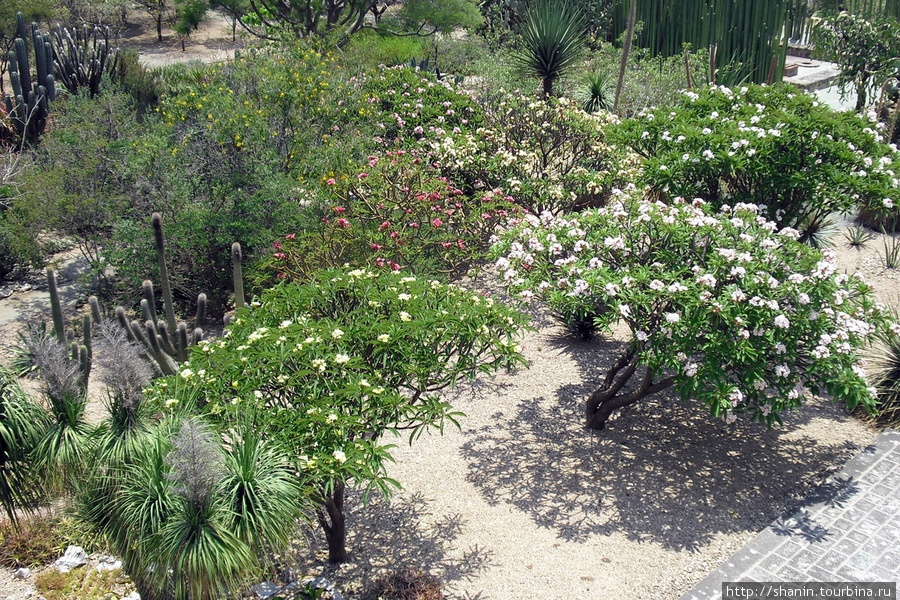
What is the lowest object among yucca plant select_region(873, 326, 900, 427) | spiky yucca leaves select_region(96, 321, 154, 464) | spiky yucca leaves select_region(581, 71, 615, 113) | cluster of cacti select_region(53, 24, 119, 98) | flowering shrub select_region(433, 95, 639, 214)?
yucca plant select_region(873, 326, 900, 427)

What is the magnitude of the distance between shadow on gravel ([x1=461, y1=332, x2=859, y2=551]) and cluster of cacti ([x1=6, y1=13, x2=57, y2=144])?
1020cm

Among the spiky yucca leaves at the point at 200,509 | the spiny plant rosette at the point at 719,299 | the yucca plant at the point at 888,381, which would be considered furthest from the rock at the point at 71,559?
the yucca plant at the point at 888,381

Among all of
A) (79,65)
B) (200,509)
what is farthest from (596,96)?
(200,509)

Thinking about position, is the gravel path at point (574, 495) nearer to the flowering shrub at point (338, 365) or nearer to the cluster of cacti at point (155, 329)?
the flowering shrub at point (338, 365)

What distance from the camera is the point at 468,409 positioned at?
24.5 ft

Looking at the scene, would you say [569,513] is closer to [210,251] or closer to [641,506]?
[641,506]

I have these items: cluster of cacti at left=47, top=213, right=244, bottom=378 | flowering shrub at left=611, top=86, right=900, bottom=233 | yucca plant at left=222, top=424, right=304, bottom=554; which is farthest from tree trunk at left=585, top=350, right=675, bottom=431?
cluster of cacti at left=47, top=213, right=244, bottom=378

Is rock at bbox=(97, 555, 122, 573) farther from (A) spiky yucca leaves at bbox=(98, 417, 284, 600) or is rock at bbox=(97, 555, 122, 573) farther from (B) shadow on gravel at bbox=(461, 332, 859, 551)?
(B) shadow on gravel at bbox=(461, 332, 859, 551)

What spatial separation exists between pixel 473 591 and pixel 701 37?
16643mm

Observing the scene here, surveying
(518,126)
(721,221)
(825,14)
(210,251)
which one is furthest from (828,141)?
(825,14)

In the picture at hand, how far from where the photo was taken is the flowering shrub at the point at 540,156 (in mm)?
9992

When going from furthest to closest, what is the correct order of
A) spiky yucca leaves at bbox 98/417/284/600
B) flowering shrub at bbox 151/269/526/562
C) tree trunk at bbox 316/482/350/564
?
tree trunk at bbox 316/482/350/564 < flowering shrub at bbox 151/269/526/562 < spiky yucca leaves at bbox 98/417/284/600

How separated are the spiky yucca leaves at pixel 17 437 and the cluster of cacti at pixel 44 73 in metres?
9.21

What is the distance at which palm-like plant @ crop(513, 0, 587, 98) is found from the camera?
14.2 metres
